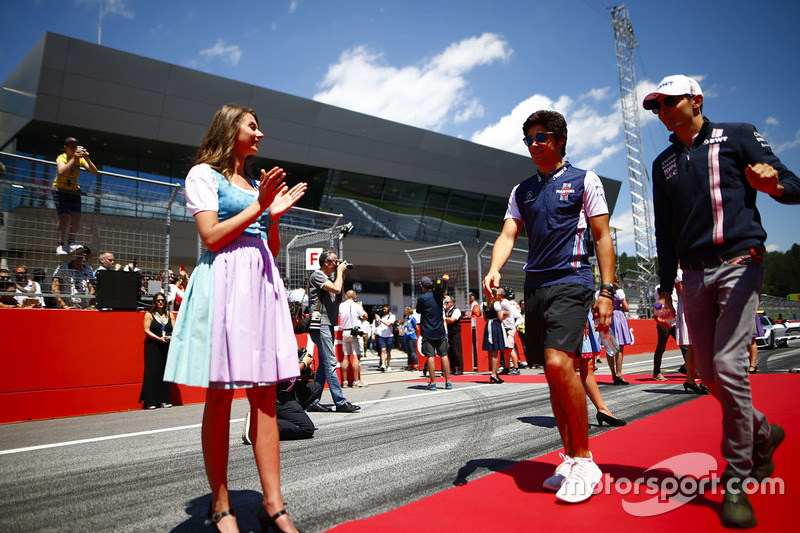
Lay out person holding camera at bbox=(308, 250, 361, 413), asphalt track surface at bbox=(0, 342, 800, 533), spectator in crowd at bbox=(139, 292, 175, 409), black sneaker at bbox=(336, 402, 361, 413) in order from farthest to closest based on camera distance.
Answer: spectator in crowd at bbox=(139, 292, 175, 409) → person holding camera at bbox=(308, 250, 361, 413) → black sneaker at bbox=(336, 402, 361, 413) → asphalt track surface at bbox=(0, 342, 800, 533)

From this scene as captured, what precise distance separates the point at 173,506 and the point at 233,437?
2041mm

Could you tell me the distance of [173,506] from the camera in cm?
246

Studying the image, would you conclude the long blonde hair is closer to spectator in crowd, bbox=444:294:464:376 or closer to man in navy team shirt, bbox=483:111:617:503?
man in navy team shirt, bbox=483:111:617:503

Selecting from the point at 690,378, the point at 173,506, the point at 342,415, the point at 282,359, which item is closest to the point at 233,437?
the point at 342,415

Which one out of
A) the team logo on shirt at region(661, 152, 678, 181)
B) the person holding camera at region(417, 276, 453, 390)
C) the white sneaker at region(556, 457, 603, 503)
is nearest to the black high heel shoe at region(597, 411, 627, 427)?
the white sneaker at region(556, 457, 603, 503)

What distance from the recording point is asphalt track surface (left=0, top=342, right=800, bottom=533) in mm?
2355

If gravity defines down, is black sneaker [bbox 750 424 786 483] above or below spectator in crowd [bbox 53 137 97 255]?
below

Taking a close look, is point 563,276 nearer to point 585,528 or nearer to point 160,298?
point 585,528

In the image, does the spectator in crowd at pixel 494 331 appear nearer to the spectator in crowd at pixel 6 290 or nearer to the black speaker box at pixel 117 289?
the black speaker box at pixel 117 289

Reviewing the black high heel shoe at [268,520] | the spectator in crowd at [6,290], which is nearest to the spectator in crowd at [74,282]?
the spectator in crowd at [6,290]

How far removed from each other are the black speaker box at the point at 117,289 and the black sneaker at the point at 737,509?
7353 mm

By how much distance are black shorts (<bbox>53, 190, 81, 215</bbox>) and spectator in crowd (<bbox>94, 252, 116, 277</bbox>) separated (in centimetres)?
67

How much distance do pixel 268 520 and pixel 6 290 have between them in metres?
5.92

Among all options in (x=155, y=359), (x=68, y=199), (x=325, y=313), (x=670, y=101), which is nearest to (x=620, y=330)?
(x=325, y=313)
